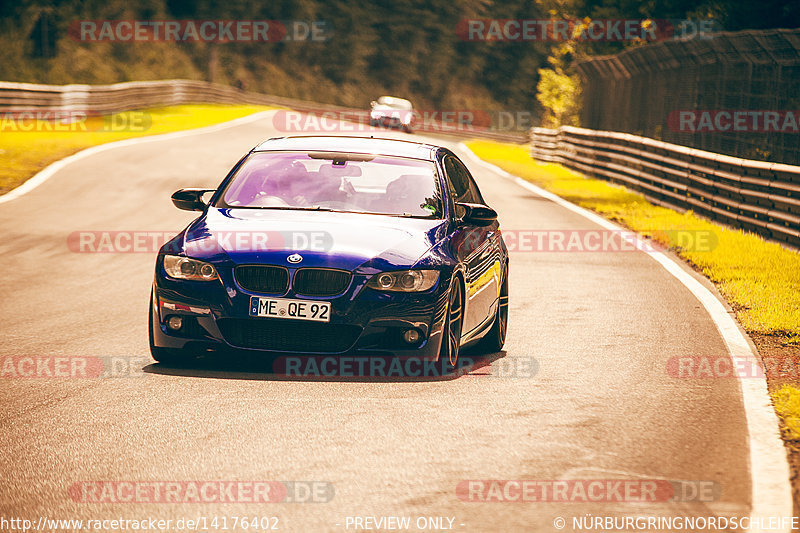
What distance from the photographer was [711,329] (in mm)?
9867

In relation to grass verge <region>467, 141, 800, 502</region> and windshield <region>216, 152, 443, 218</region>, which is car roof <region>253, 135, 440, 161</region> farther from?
grass verge <region>467, 141, 800, 502</region>

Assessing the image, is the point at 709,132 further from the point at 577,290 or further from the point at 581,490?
the point at 581,490

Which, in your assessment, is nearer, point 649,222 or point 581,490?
point 581,490

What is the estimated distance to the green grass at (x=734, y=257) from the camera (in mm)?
10555

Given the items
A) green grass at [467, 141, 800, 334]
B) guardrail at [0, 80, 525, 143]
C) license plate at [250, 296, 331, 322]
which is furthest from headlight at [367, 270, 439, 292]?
guardrail at [0, 80, 525, 143]

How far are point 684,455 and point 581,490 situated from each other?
89 centimetres

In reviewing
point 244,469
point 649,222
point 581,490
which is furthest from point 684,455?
point 649,222
